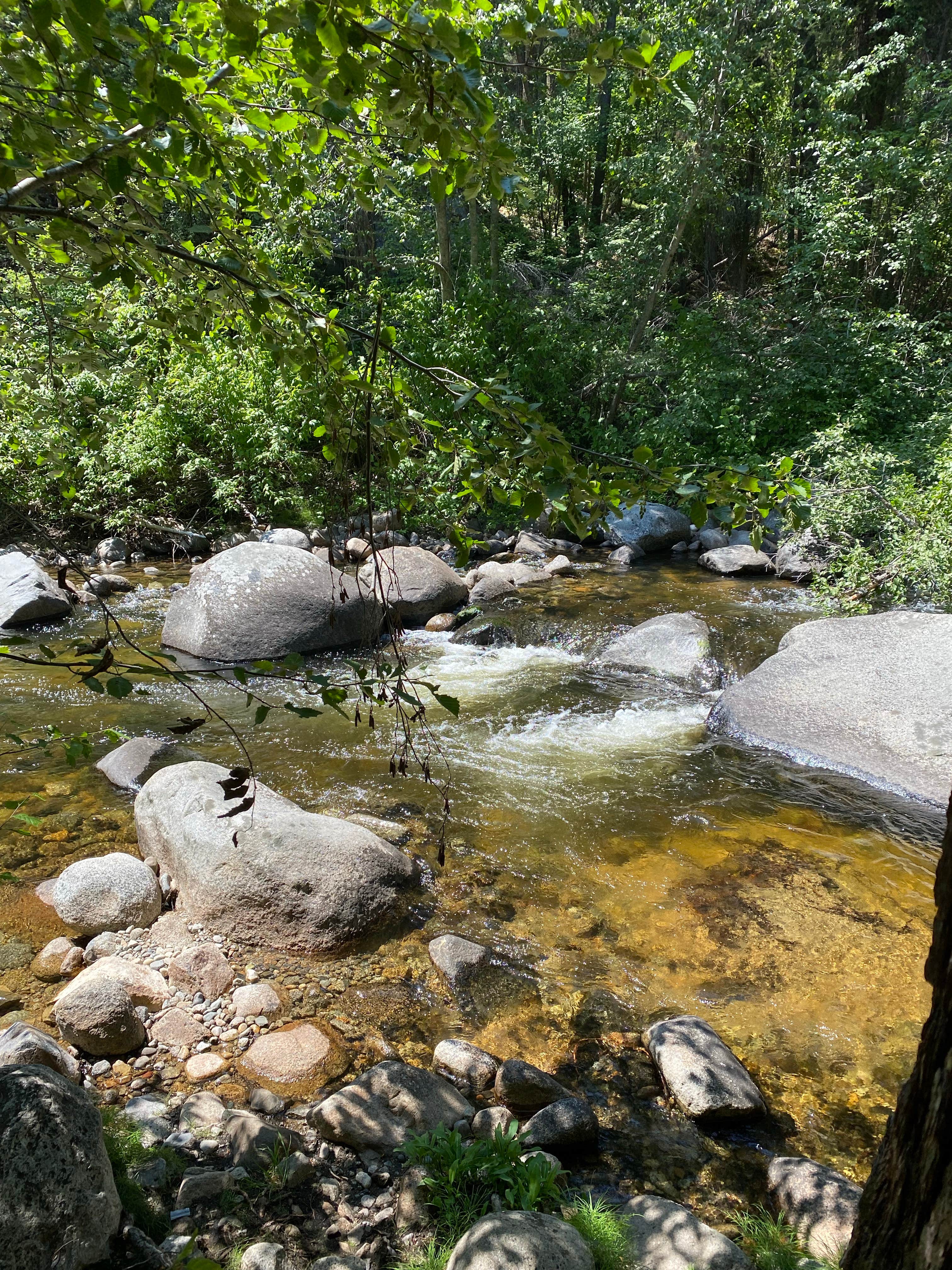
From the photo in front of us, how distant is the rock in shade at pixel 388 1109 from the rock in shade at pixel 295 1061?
0.22 m

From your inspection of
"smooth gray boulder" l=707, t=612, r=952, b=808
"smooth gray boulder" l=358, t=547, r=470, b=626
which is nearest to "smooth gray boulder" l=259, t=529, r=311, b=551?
"smooth gray boulder" l=358, t=547, r=470, b=626

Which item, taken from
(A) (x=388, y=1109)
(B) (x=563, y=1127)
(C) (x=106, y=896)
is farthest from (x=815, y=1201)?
(C) (x=106, y=896)

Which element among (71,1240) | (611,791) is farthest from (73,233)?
(611,791)

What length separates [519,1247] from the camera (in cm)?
226

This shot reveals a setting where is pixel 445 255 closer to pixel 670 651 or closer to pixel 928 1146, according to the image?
pixel 670 651

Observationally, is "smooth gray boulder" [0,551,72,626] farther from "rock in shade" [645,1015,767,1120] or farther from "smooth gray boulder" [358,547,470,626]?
"rock in shade" [645,1015,767,1120]

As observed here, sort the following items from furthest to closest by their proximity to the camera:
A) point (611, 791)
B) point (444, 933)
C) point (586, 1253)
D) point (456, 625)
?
1. point (456, 625)
2. point (611, 791)
3. point (444, 933)
4. point (586, 1253)

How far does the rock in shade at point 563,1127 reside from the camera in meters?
3.03

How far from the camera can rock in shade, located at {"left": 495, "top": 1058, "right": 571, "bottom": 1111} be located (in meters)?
3.26

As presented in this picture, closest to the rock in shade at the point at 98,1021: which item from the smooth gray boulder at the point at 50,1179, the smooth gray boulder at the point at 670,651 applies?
the smooth gray boulder at the point at 50,1179

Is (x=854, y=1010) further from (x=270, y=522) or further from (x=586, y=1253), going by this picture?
(x=270, y=522)

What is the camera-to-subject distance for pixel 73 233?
5.98ft

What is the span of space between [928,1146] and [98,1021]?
3.14m

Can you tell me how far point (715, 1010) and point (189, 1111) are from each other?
2.42 meters
